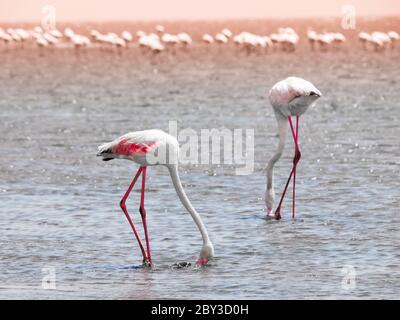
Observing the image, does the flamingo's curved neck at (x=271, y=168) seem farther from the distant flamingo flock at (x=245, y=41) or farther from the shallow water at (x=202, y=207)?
the distant flamingo flock at (x=245, y=41)

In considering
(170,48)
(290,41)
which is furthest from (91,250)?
(170,48)

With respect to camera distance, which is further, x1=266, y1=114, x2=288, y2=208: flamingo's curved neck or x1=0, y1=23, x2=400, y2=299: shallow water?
x1=266, y1=114, x2=288, y2=208: flamingo's curved neck

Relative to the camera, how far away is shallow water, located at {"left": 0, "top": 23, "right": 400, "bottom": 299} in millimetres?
9562

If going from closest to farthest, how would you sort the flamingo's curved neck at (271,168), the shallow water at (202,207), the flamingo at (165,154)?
1. the shallow water at (202,207)
2. the flamingo at (165,154)
3. the flamingo's curved neck at (271,168)

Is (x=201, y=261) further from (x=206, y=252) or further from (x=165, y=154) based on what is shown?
(x=165, y=154)

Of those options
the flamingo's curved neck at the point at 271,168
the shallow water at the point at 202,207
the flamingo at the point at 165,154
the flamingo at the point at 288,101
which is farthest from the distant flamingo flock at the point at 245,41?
the flamingo at the point at 165,154

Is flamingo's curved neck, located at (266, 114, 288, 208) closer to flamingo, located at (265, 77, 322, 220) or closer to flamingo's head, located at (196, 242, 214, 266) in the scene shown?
flamingo, located at (265, 77, 322, 220)

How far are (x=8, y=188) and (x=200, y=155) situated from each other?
3663mm

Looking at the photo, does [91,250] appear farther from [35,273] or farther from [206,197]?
[206,197]

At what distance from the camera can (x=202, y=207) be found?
12820 mm

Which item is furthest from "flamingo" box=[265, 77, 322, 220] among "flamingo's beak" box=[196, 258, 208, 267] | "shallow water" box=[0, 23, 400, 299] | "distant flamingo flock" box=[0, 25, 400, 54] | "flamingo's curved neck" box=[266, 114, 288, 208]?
"distant flamingo flock" box=[0, 25, 400, 54]

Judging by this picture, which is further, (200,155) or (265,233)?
(200,155)

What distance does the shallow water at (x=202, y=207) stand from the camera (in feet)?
31.4

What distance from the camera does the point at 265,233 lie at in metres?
11.5
